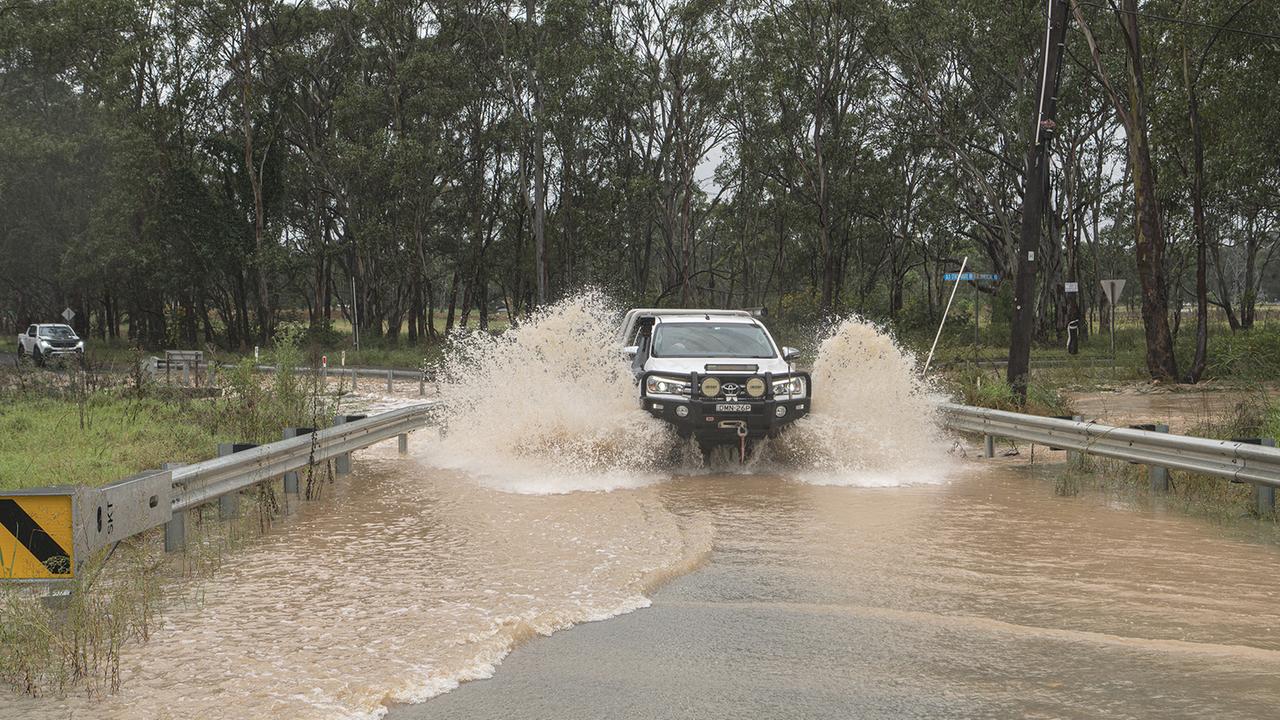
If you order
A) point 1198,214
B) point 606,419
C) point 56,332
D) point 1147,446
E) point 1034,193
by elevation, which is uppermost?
point 1198,214

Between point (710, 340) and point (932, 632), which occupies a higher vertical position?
point (710, 340)

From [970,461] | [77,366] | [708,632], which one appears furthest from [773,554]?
[77,366]

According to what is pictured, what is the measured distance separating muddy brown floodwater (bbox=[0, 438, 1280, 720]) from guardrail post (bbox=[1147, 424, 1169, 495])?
3.98 ft

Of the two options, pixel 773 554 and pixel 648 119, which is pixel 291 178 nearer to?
Result: pixel 648 119

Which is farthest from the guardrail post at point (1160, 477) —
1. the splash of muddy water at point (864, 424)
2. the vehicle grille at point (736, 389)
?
the vehicle grille at point (736, 389)

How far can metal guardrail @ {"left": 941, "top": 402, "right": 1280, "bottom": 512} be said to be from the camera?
30.6 feet

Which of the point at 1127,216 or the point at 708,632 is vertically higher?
the point at 1127,216

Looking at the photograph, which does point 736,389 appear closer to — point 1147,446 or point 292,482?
point 1147,446

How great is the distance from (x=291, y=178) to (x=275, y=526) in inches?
2172

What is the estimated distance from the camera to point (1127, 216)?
182 ft

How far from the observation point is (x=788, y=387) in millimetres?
12938

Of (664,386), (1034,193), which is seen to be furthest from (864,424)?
(1034,193)

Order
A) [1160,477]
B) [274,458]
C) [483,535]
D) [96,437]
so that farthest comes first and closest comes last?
[96,437] → [1160,477] → [274,458] → [483,535]

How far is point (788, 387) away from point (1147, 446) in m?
3.90
